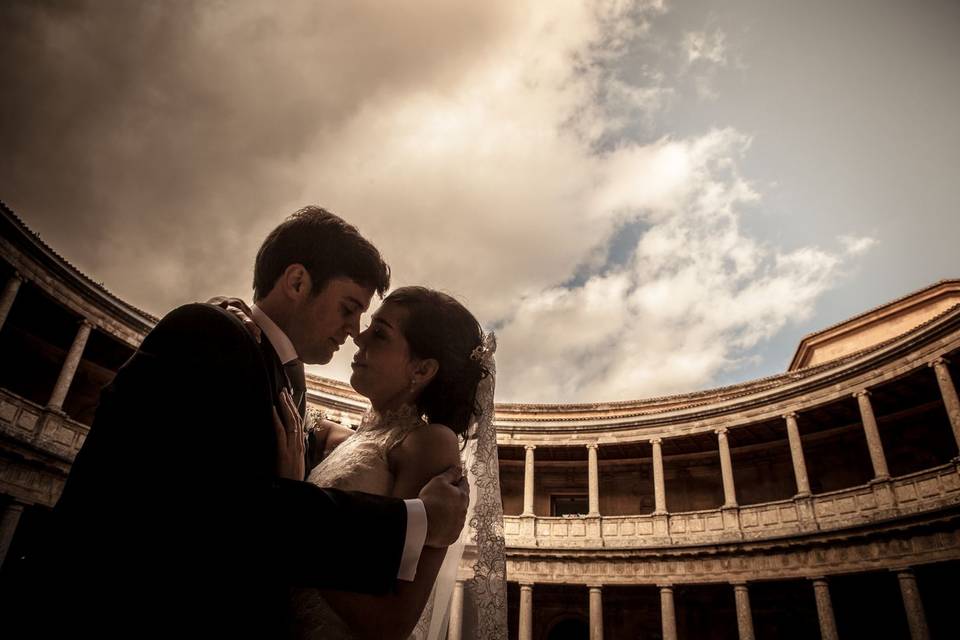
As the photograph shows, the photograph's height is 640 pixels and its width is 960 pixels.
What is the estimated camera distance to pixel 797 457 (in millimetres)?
18734

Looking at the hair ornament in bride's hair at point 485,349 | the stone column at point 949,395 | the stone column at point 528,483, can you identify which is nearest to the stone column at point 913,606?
the stone column at point 949,395

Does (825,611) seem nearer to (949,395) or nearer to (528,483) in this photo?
(949,395)

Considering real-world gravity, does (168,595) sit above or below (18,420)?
below

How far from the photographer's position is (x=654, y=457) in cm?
2114

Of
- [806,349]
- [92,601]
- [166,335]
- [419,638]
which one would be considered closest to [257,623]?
[92,601]

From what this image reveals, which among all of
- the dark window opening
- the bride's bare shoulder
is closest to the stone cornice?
the bride's bare shoulder

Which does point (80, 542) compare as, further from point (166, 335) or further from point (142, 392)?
point (166, 335)

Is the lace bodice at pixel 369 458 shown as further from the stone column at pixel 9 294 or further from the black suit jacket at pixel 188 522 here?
the stone column at pixel 9 294

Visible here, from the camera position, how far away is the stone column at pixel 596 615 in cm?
1894

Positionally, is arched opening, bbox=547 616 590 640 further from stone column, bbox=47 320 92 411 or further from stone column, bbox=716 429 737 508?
stone column, bbox=47 320 92 411

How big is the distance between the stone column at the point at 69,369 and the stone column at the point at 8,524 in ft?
8.70

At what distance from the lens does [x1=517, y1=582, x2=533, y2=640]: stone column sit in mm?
19469

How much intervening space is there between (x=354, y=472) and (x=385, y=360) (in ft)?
2.26

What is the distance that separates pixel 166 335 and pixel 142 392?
Result: 219 millimetres
